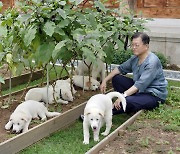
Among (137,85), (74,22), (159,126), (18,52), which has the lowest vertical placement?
(159,126)

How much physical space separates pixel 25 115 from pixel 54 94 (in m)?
1.06

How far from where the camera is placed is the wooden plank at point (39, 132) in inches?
158

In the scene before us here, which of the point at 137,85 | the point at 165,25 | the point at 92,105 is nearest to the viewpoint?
the point at 92,105

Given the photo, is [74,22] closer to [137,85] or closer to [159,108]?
[137,85]

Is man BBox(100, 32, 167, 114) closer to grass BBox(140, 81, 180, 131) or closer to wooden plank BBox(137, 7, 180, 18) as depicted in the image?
grass BBox(140, 81, 180, 131)

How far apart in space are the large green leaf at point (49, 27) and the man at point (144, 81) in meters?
1.14

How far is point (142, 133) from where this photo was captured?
4.53 metres

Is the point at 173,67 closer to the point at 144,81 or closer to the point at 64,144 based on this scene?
the point at 144,81

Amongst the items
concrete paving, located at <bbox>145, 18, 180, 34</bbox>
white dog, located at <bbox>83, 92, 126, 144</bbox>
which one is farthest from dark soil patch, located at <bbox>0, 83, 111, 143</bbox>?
concrete paving, located at <bbox>145, 18, 180, 34</bbox>

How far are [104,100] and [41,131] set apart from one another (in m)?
0.79

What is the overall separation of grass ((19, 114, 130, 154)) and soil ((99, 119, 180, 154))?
0.29 m

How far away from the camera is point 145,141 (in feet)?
13.9

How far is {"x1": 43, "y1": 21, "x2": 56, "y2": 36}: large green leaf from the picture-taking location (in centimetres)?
434

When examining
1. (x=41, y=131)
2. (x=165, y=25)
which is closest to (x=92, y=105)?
(x=41, y=131)
